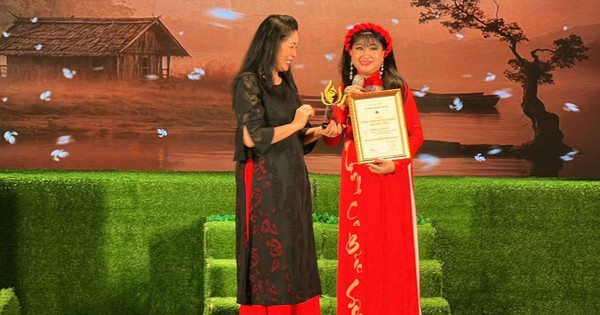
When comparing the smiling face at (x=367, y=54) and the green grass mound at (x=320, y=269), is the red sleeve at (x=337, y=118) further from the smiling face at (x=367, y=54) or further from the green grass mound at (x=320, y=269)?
the green grass mound at (x=320, y=269)

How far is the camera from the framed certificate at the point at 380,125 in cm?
365

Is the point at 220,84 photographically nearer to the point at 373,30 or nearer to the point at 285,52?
the point at 373,30

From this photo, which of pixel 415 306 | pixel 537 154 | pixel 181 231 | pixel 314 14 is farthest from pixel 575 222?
pixel 181 231

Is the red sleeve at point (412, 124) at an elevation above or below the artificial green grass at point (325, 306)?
above

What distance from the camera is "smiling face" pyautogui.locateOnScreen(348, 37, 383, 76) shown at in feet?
12.3

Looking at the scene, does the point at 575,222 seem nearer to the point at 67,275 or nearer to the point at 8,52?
the point at 67,275

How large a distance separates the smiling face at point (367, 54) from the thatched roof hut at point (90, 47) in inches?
78.3

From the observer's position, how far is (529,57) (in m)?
5.41

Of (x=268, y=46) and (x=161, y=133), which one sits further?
(x=161, y=133)

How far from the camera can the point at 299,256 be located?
3.46 meters

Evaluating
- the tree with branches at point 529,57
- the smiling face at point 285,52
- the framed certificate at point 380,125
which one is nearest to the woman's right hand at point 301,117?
the smiling face at point 285,52

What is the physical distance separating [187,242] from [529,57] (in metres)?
2.69

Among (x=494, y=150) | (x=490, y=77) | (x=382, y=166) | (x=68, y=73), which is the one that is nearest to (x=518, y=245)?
(x=494, y=150)

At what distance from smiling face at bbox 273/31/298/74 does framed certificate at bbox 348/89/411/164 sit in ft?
1.22
